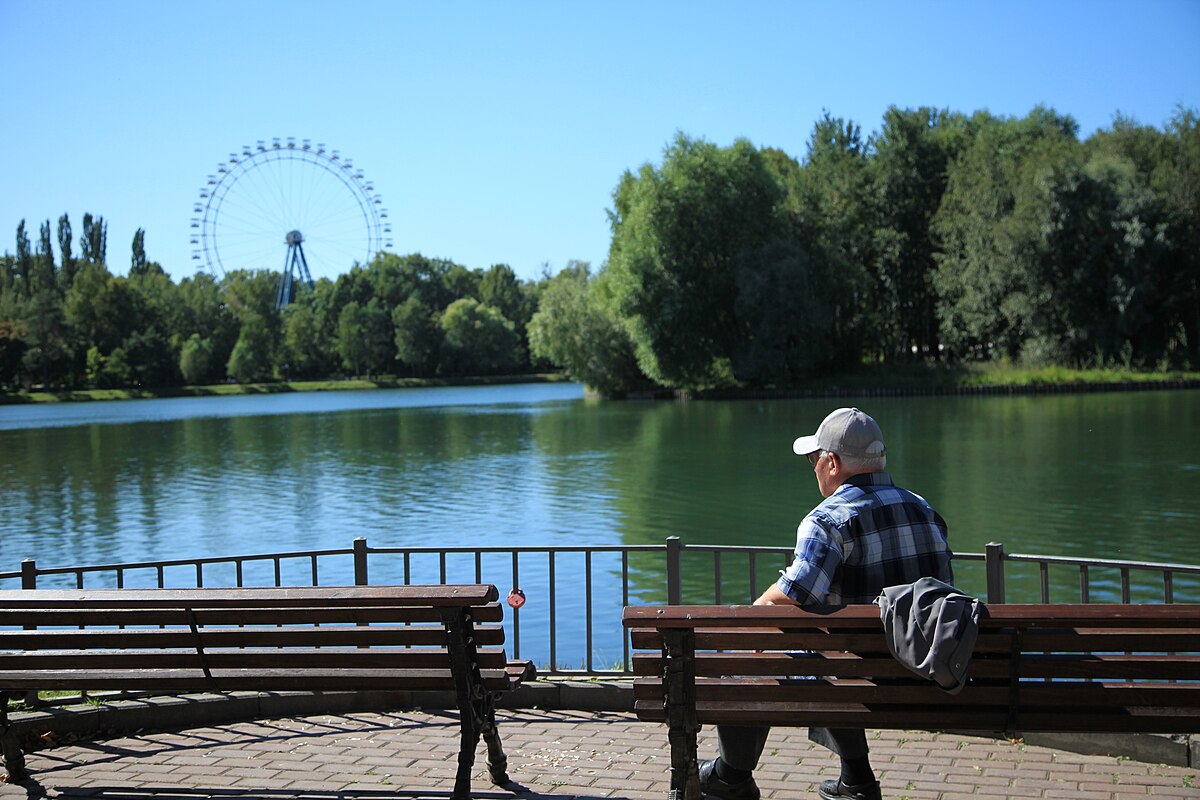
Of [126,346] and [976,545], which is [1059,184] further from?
[126,346]

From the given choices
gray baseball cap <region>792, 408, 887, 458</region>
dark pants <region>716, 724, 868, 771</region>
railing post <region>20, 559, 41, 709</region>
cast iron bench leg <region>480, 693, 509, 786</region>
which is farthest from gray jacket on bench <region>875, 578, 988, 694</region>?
railing post <region>20, 559, 41, 709</region>

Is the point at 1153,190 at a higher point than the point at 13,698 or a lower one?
higher

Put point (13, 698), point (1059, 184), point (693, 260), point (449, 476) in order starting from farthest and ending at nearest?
point (693, 260)
point (1059, 184)
point (449, 476)
point (13, 698)

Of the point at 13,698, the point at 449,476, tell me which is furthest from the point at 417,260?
the point at 13,698

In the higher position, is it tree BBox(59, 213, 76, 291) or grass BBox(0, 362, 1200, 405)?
tree BBox(59, 213, 76, 291)

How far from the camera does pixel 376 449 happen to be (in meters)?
40.2

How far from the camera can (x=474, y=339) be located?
126 meters

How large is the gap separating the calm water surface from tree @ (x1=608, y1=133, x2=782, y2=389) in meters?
12.6

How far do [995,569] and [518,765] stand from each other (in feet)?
8.90

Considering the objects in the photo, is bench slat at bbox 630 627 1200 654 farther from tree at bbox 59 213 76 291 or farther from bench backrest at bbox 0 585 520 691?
tree at bbox 59 213 76 291

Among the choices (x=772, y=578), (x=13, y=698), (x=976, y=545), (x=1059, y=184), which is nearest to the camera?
(x=13, y=698)

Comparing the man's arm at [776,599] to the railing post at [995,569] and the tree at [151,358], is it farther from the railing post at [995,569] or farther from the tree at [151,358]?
the tree at [151,358]

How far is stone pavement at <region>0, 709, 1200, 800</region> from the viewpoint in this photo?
4.98m

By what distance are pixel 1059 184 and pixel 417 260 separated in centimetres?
10054
